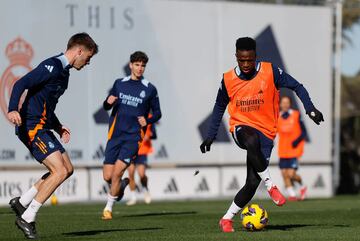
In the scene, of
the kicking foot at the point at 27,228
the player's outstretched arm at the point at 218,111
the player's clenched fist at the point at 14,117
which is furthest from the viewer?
the player's outstretched arm at the point at 218,111

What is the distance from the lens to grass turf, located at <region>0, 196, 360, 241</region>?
12.0m

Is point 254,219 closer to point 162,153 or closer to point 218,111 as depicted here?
point 218,111

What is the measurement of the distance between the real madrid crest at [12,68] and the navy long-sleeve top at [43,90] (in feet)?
41.0

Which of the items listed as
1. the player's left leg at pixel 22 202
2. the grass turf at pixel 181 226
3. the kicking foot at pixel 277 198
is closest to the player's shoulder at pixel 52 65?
the player's left leg at pixel 22 202

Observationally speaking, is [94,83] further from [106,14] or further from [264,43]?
[264,43]

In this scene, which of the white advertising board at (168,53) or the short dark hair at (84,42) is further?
the white advertising board at (168,53)

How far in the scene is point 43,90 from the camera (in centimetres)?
1191

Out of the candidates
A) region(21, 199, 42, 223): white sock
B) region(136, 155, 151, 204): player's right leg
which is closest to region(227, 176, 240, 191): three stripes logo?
region(136, 155, 151, 204): player's right leg

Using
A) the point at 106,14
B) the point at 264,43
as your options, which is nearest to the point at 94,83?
the point at 106,14

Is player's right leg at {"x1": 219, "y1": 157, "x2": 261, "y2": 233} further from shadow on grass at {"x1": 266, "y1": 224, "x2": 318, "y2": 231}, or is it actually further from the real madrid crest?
the real madrid crest

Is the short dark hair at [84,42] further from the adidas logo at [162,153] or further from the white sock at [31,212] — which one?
the adidas logo at [162,153]

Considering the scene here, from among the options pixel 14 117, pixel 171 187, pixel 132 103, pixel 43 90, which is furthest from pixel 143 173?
pixel 14 117

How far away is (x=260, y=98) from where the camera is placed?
1274 cm

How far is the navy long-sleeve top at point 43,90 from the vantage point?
11.7m
